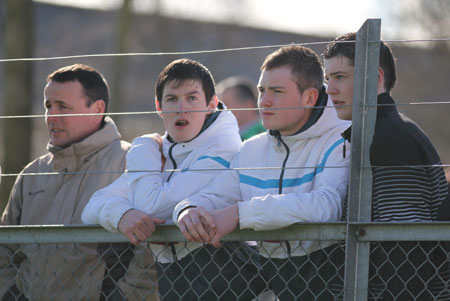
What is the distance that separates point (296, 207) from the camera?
3.18 m

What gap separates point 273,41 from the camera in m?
21.4

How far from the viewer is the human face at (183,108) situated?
3801mm

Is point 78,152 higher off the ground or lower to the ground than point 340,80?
lower

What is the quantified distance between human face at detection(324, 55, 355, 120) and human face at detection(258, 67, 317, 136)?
164 mm

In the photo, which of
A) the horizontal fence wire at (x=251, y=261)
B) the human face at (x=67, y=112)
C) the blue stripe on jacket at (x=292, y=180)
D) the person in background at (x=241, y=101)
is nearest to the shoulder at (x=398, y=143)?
the horizontal fence wire at (x=251, y=261)

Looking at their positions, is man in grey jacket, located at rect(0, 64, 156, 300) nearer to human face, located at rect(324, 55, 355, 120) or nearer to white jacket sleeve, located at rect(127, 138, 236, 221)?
white jacket sleeve, located at rect(127, 138, 236, 221)

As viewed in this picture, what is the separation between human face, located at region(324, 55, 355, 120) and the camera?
3.45 metres

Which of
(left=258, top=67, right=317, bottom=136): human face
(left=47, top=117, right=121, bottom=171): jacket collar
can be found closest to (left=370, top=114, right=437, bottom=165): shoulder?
(left=258, top=67, right=317, bottom=136): human face

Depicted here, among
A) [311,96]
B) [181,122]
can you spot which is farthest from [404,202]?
[181,122]

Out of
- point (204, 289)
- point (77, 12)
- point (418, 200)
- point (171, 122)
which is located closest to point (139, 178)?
point (171, 122)

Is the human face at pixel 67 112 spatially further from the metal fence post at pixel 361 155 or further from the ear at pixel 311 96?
the metal fence post at pixel 361 155

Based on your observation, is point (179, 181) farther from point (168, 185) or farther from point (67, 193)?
point (67, 193)

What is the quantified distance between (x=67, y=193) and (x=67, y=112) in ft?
1.64

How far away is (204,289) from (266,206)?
2.06 ft
